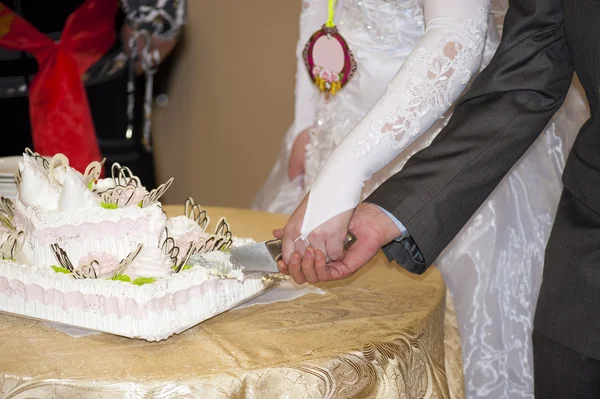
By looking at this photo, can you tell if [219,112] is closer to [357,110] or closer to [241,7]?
[241,7]

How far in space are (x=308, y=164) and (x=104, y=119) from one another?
126 centimetres

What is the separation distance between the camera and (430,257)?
1175 millimetres

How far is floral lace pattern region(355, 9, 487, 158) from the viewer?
119 cm

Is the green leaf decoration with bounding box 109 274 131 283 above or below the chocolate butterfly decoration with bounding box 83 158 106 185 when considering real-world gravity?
below

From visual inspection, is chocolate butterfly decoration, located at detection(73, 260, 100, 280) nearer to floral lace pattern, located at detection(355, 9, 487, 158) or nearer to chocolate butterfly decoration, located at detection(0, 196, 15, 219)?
chocolate butterfly decoration, located at detection(0, 196, 15, 219)

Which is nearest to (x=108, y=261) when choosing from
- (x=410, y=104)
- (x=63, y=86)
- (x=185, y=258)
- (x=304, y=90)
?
(x=185, y=258)

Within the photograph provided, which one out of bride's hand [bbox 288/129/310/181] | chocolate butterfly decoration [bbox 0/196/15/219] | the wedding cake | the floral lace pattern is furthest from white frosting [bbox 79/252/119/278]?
bride's hand [bbox 288/129/310/181]

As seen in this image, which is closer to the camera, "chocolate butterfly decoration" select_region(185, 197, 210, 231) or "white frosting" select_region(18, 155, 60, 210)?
"white frosting" select_region(18, 155, 60, 210)

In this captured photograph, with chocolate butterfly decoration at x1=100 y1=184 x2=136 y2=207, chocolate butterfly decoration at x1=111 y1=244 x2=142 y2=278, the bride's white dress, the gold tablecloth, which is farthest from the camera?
the bride's white dress

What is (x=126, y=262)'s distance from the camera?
1075 mm

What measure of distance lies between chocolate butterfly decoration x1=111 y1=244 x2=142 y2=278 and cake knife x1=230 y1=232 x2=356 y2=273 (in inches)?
6.0

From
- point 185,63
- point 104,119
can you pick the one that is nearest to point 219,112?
point 185,63

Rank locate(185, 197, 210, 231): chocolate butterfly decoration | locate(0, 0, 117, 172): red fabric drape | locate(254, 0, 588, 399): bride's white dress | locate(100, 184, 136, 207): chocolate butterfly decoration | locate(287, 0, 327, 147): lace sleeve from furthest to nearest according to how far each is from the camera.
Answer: locate(0, 0, 117, 172): red fabric drape
locate(287, 0, 327, 147): lace sleeve
locate(254, 0, 588, 399): bride's white dress
locate(185, 197, 210, 231): chocolate butterfly decoration
locate(100, 184, 136, 207): chocolate butterfly decoration

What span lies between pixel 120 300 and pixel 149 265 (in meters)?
0.07
